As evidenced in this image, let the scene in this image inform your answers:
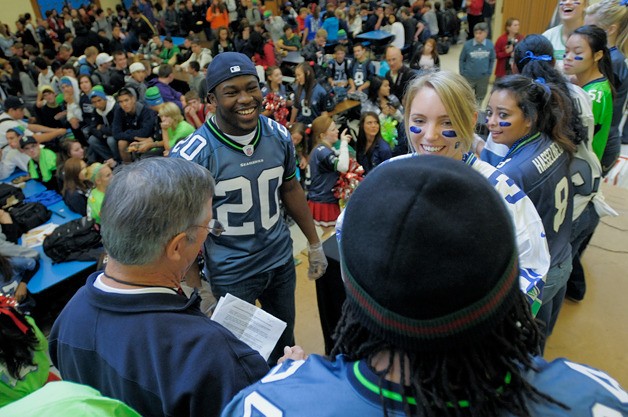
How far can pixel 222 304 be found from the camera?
74.3 inches

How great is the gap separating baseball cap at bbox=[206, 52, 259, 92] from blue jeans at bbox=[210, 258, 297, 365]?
1009 mm

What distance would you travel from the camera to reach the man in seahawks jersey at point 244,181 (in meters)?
2.18

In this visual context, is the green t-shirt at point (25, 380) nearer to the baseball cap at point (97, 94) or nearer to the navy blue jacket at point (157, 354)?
the navy blue jacket at point (157, 354)

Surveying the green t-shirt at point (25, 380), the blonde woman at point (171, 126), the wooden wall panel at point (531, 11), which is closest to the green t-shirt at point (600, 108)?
the green t-shirt at point (25, 380)

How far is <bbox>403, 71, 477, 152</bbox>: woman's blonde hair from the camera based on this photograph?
175 cm

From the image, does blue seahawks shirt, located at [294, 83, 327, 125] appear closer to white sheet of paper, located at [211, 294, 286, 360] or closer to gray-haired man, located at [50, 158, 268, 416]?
white sheet of paper, located at [211, 294, 286, 360]

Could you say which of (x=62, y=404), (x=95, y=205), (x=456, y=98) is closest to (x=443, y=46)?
(x=95, y=205)

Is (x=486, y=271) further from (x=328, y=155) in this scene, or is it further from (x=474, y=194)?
(x=328, y=155)

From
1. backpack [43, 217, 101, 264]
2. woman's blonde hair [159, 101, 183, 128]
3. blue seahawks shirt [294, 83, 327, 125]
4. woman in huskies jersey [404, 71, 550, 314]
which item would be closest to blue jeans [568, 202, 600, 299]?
woman in huskies jersey [404, 71, 550, 314]

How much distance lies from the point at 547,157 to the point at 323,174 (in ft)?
7.99

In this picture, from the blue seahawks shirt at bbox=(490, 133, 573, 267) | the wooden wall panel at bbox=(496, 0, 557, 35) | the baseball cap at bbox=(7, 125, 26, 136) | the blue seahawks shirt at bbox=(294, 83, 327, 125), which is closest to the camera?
the blue seahawks shirt at bbox=(490, 133, 573, 267)

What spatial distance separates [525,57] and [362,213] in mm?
2445

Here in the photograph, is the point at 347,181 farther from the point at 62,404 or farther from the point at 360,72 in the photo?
the point at 360,72

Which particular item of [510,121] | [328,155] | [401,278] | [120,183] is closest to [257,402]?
[401,278]
